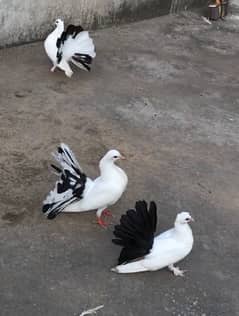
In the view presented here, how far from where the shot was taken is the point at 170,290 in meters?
3.22

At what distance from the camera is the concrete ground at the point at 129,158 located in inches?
125

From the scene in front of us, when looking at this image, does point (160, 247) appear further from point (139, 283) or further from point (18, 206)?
point (18, 206)

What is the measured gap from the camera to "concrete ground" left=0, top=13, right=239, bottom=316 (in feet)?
10.4

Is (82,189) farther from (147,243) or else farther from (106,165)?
(147,243)

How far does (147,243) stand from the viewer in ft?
10.5

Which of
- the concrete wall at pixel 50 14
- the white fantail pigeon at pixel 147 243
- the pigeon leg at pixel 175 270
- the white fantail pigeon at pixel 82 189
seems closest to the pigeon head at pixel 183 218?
the white fantail pigeon at pixel 147 243

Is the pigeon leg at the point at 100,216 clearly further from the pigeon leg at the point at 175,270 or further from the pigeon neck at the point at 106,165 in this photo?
the pigeon leg at the point at 175,270

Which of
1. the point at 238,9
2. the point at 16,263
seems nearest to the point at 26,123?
the point at 16,263

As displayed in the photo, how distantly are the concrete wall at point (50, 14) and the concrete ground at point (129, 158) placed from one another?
0.53 ft

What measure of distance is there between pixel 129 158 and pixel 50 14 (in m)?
2.48

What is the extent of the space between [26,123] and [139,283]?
192 centimetres

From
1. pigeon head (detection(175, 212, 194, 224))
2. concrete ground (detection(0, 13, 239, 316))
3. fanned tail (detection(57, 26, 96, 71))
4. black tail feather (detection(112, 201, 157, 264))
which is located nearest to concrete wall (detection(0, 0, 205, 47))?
concrete ground (detection(0, 13, 239, 316))

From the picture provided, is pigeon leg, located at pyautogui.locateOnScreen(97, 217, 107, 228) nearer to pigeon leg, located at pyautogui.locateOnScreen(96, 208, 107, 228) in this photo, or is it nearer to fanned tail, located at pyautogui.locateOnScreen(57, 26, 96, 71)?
pigeon leg, located at pyautogui.locateOnScreen(96, 208, 107, 228)

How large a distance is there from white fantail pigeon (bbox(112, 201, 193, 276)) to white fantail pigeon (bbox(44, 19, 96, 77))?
2.50 m
